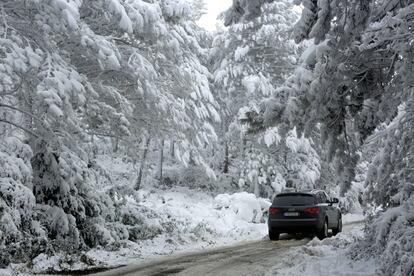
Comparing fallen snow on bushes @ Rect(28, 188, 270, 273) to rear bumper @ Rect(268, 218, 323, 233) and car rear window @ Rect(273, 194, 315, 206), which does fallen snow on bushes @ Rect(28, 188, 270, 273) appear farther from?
car rear window @ Rect(273, 194, 315, 206)

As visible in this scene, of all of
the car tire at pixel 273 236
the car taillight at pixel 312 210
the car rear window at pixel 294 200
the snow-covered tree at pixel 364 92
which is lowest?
the car tire at pixel 273 236

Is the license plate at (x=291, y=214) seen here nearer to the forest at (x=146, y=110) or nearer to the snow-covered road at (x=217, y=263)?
the snow-covered road at (x=217, y=263)

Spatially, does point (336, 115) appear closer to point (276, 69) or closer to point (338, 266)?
point (338, 266)

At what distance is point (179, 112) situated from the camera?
15648 millimetres

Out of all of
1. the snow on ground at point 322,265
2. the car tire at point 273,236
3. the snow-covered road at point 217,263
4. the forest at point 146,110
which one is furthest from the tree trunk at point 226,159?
the snow on ground at point 322,265

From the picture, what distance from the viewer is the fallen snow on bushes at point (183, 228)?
12.2 metres

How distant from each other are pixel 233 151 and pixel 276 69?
6314 millimetres

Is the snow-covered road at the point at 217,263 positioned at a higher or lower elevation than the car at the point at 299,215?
lower

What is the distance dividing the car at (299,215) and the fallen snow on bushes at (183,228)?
2027 mm

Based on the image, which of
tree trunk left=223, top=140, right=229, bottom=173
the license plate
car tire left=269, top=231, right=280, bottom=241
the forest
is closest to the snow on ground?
the forest

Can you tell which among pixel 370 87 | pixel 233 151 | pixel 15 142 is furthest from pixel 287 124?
pixel 233 151

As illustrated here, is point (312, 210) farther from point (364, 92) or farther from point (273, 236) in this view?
point (364, 92)

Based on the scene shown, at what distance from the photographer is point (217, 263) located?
11.4 m

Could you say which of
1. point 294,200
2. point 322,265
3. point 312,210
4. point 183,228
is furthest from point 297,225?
point 322,265
